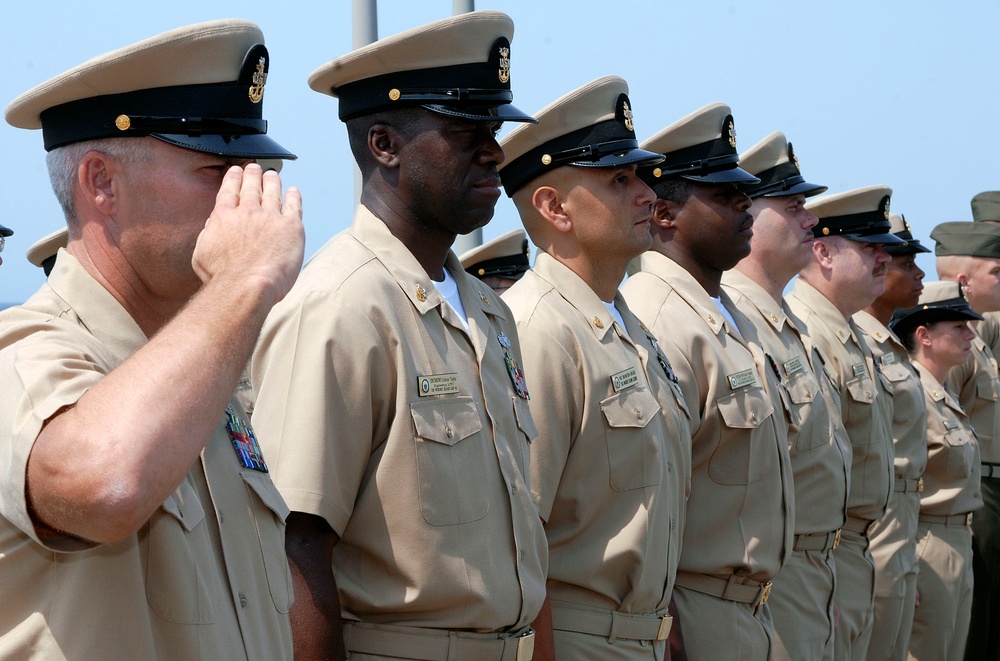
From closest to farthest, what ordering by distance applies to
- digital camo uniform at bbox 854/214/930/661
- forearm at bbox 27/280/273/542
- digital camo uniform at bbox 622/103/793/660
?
1. forearm at bbox 27/280/273/542
2. digital camo uniform at bbox 622/103/793/660
3. digital camo uniform at bbox 854/214/930/661

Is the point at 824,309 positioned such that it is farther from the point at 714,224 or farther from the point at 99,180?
the point at 99,180

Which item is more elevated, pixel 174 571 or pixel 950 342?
pixel 174 571

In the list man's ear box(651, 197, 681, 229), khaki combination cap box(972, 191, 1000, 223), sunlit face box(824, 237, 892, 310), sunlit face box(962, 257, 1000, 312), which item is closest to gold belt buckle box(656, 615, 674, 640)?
man's ear box(651, 197, 681, 229)

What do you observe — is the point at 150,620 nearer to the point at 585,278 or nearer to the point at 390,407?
the point at 390,407

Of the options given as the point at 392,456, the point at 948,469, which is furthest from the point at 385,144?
the point at 948,469

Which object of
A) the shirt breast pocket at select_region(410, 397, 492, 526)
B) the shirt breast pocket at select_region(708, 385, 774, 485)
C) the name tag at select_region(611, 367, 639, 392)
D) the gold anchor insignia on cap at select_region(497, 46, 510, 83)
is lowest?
the shirt breast pocket at select_region(708, 385, 774, 485)

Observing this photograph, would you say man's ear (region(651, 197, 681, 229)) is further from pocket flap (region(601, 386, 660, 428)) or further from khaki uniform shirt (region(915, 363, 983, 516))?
khaki uniform shirt (region(915, 363, 983, 516))

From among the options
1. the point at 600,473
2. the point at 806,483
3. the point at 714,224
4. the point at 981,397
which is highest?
the point at 714,224

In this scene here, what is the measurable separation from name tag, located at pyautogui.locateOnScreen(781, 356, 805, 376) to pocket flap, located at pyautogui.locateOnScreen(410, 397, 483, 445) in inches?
107

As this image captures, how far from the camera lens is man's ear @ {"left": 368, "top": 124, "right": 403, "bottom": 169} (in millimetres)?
3330

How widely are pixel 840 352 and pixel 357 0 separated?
3.00 meters

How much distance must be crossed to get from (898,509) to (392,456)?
15.7 feet

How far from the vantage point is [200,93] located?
2.35 metres

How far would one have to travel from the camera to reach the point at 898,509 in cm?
696
